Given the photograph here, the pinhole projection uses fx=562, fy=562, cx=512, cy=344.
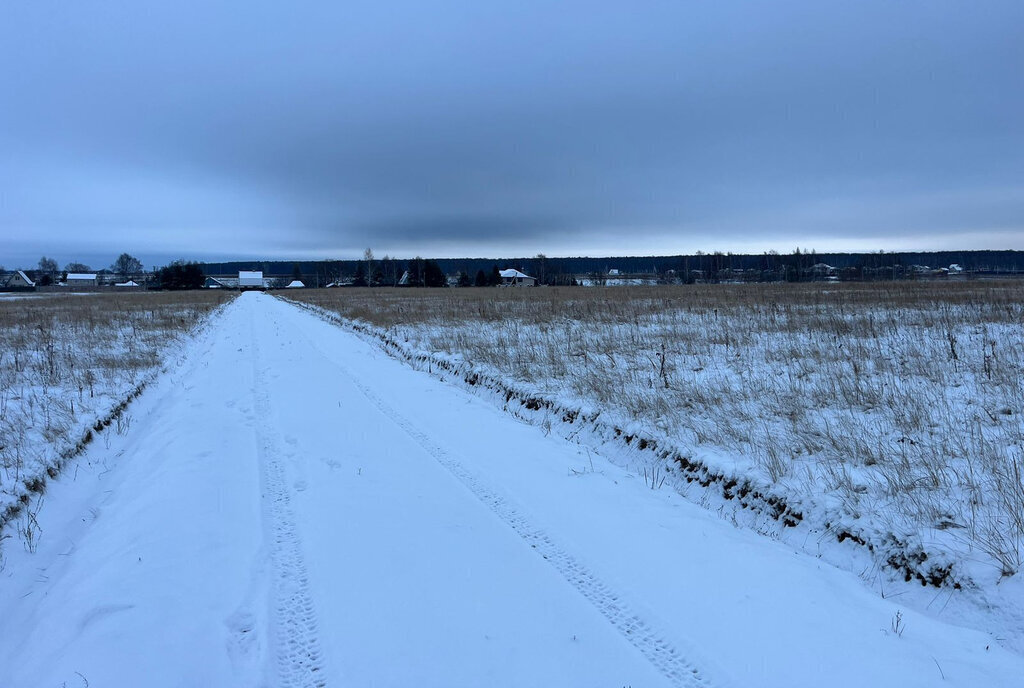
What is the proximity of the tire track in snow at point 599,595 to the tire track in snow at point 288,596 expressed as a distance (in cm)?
182

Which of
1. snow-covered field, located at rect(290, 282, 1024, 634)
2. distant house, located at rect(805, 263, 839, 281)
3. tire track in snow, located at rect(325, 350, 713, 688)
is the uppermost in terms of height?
distant house, located at rect(805, 263, 839, 281)

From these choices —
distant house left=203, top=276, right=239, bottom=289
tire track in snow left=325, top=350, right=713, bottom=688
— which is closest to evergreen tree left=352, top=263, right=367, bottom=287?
distant house left=203, top=276, right=239, bottom=289

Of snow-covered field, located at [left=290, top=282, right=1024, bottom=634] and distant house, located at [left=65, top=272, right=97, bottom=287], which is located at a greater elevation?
distant house, located at [left=65, top=272, right=97, bottom=287]

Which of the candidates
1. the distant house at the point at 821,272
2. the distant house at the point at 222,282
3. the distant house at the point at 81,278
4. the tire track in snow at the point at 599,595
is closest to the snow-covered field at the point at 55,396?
the tire track in snow at the point at 599,595

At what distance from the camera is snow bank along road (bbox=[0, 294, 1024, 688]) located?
334cm

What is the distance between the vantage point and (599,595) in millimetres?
4090

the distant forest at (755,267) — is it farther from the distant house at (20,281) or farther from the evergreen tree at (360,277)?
the distant house at (20,281)

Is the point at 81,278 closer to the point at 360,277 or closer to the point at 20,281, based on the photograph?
the point at 20,281

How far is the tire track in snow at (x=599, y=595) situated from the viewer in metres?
3.34

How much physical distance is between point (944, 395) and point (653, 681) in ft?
25.9

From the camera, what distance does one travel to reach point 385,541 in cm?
489

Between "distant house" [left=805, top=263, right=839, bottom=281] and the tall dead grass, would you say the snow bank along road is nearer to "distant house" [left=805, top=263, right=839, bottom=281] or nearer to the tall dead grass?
the tall dead grass

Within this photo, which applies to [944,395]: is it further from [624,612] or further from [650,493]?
[624,612]

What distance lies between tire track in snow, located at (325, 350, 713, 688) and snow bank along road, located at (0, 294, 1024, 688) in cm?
2
